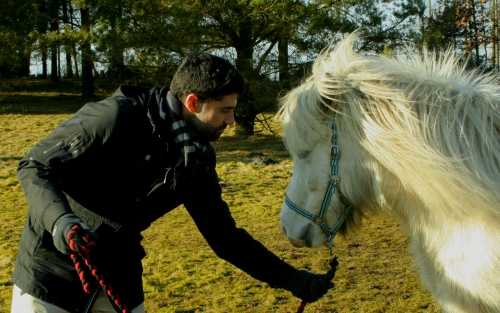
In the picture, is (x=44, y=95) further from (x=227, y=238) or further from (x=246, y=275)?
(x=227, y=238)

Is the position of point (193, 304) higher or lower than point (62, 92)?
lower

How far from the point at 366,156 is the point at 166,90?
972 millimetres

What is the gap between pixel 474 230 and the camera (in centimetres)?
203

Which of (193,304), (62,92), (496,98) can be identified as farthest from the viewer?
(62,92)

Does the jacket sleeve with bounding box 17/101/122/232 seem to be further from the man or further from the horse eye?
the horse eye

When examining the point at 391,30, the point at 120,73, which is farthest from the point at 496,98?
the point at 120,73

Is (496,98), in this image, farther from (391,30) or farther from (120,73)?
(120,73)

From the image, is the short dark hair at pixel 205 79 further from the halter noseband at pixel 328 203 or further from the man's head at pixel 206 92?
the halter noseband at pixel 328 203

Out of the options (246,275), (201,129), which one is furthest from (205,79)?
(246,275)

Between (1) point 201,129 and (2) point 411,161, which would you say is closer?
(2) point 411,161

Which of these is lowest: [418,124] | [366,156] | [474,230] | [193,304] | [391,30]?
[193,304]

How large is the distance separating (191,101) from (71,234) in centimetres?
84

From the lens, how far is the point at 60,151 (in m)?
2.17

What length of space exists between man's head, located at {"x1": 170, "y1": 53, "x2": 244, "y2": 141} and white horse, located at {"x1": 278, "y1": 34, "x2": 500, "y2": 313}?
283 mm
